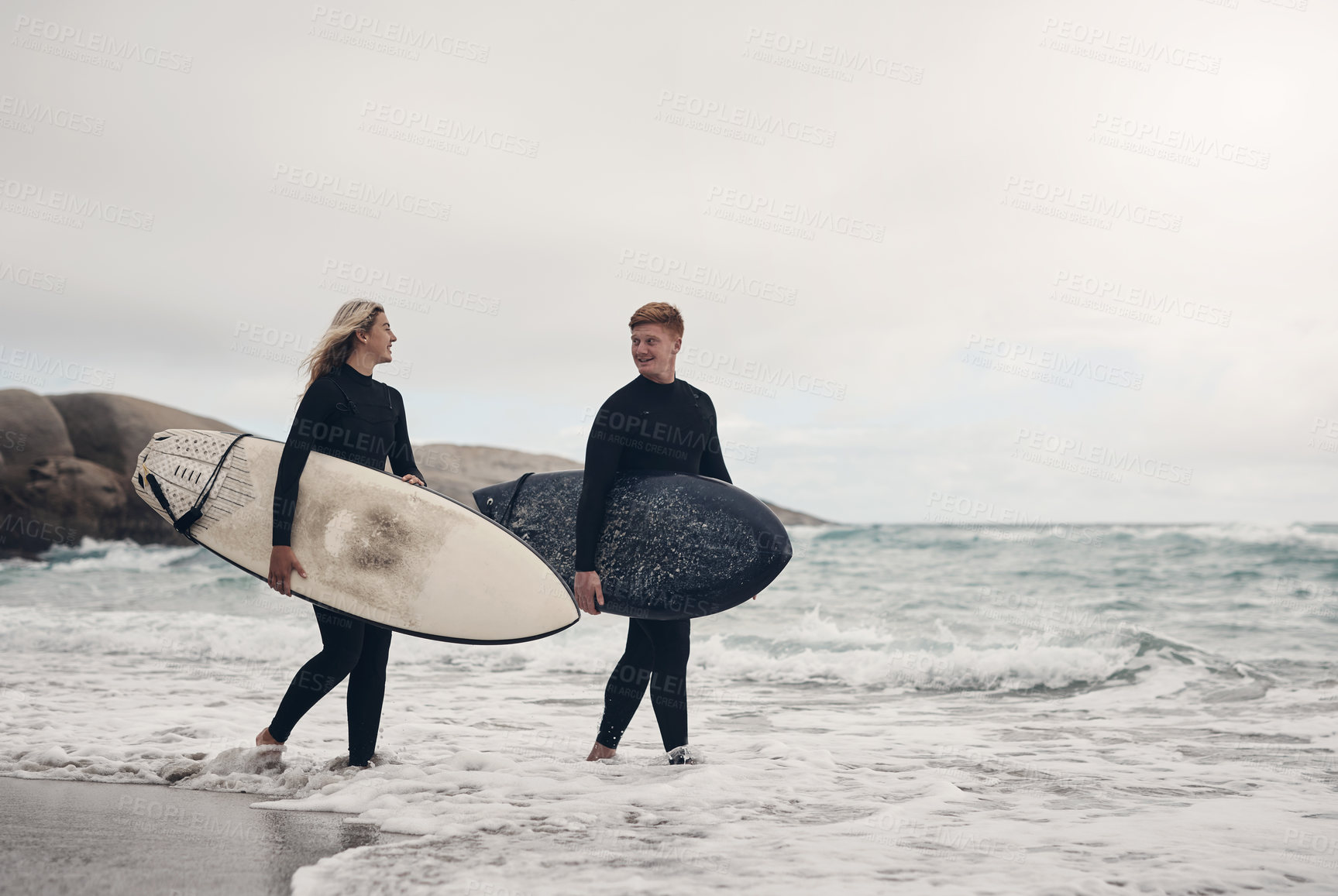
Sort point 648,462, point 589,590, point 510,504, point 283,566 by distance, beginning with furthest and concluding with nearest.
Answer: point 510,504 < point 648,462 < point 589,590 < point 283,566

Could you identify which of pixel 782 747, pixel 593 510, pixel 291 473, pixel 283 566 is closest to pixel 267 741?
pixel 283 566

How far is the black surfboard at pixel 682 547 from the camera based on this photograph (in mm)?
3295

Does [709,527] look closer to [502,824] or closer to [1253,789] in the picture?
[502,824]

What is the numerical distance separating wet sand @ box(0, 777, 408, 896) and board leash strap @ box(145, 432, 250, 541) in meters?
0.96

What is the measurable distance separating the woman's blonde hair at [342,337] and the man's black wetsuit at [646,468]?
91cm

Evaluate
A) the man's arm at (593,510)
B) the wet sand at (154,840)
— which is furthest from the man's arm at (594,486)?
the wet sand at (154,840)

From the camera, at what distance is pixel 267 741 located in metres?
3.33

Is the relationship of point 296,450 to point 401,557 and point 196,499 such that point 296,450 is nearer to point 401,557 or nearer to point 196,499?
point 401,557

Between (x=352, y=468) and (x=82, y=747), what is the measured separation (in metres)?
1.87

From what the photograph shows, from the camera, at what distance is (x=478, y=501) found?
3820 millimetres

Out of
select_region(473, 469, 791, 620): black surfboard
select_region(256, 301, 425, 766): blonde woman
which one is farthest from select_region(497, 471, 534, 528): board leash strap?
select_region(256, 301, 425, 766): blonde woman

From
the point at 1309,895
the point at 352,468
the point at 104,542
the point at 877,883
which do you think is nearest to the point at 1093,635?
the point at 1309,895

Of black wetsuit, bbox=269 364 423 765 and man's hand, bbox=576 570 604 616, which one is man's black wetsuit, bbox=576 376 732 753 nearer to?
man's hand, bbox=576 570 604 616

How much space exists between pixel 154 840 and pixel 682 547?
1885 mm
